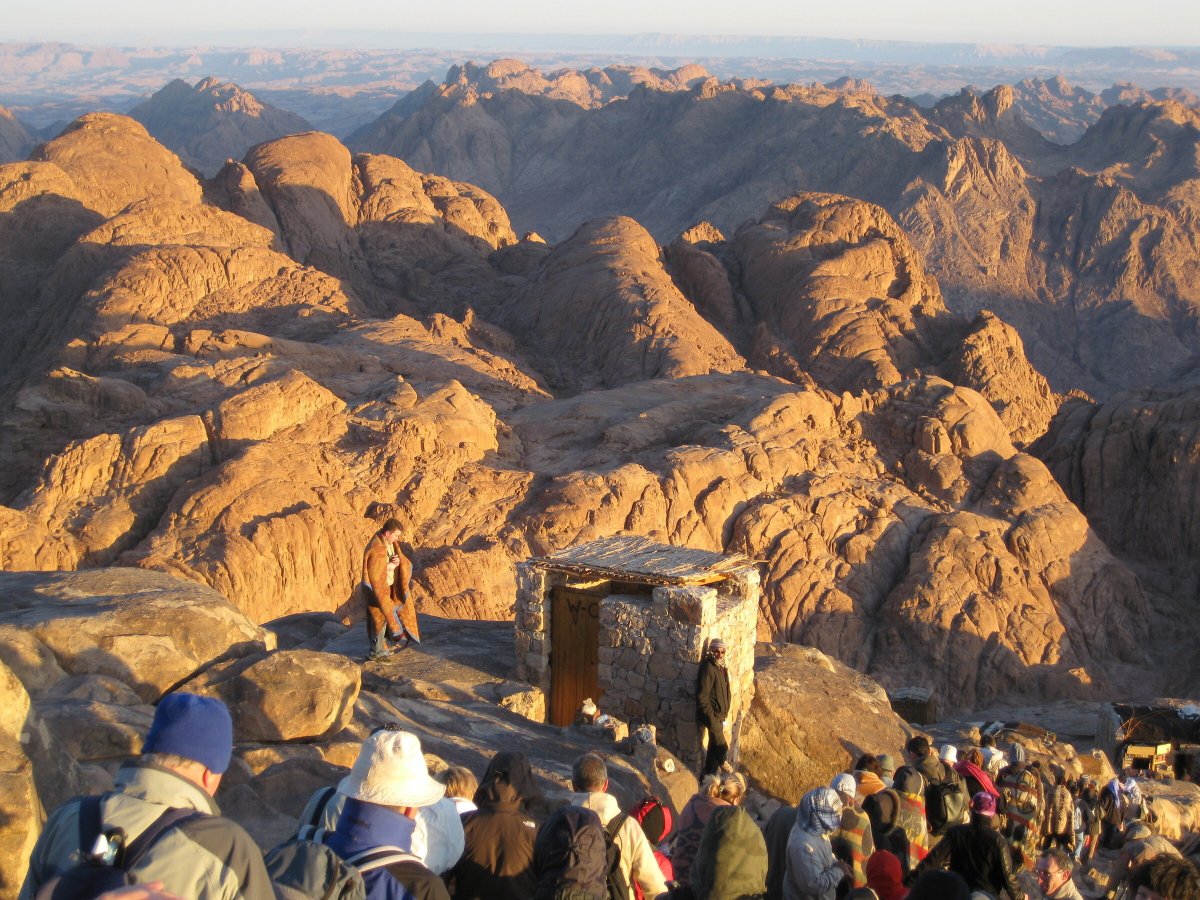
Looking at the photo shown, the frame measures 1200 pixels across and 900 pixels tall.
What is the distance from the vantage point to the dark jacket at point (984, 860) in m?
6.75

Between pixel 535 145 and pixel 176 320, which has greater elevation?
pixel 176 320

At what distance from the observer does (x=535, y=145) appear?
89250 millimetres

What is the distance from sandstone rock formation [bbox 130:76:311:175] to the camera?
97438mm

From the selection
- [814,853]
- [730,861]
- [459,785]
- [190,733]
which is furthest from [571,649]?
[190,733]

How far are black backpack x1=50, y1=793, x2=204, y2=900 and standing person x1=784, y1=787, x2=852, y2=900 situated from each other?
3.59 metres

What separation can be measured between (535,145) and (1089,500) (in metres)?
66.8

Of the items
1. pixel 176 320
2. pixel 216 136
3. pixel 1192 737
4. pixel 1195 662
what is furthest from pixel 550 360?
pixel 216 136

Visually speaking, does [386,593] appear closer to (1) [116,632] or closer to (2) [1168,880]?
(1) [116,632]

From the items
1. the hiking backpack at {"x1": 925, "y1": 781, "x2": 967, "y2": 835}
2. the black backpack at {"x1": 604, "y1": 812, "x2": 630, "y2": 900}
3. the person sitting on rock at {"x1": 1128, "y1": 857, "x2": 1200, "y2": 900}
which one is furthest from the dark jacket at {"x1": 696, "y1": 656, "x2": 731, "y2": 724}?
the person sitting on rock at {"x1": 1128, "y1": 857, "x2": 1200, "y2": 900}

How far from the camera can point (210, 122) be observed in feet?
341

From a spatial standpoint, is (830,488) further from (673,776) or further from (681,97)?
(681,97)

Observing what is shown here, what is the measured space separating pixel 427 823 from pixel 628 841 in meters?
1.12

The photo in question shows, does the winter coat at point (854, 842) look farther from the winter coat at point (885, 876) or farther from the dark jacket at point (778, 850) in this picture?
the dark jacket at point (778, 850)

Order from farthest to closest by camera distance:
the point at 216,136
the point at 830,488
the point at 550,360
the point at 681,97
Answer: the point at 216,136 → the point at 681,97 → the point at 550,360 → the point at 830,488
